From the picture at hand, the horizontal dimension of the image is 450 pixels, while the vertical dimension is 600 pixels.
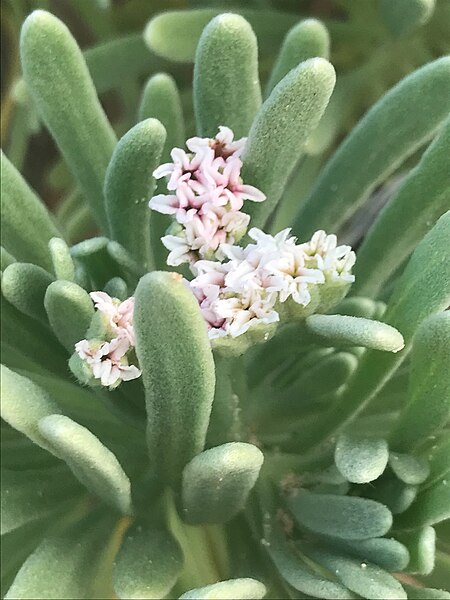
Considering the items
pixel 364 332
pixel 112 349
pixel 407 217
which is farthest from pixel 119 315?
pixel 407 217

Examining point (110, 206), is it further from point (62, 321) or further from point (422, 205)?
point (422, 205)

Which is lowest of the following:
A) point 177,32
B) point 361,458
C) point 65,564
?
point 65,564

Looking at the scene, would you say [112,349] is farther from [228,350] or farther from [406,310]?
[406,310]

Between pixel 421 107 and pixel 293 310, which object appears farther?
pixel 421 107

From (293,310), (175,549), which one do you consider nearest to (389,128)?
(293,310)

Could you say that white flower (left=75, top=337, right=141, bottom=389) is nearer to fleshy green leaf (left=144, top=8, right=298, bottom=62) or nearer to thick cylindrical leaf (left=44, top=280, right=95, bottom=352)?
thick cylindrical leaf (left=44, top=280, right=95, bottom=352)

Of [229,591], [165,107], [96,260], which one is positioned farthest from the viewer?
[165,107]

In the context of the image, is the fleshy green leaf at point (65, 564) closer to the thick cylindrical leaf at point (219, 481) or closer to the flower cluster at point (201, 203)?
the thick cylindrical leaf at point (219, 481)
